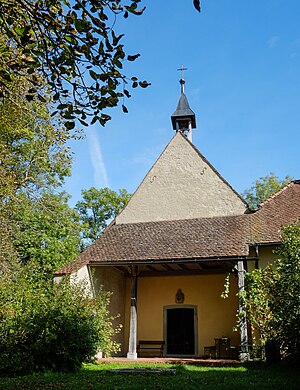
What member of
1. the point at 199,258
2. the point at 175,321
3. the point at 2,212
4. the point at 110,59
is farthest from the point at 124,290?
the point at 110,59

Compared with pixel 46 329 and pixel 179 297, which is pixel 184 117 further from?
pixel 46 329

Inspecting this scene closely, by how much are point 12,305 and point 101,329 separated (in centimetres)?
239

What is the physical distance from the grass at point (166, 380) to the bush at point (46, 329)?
51 cm

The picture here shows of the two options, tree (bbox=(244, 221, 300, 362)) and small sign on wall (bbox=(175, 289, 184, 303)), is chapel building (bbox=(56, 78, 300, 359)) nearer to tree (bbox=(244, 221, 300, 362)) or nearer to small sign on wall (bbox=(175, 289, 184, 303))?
small sign on wall (bbox=(175, 289, 184, 303))

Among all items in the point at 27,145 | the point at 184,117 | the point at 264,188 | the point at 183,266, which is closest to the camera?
the point at 183,266

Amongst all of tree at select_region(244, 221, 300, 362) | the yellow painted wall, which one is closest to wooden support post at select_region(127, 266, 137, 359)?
the yellow painted wall

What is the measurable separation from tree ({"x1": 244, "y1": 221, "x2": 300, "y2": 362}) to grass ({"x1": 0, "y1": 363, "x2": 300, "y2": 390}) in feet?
2.60

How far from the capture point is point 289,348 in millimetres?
9641

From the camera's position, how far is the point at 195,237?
1381 cm

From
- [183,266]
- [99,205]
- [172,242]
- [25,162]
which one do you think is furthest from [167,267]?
[99,205]

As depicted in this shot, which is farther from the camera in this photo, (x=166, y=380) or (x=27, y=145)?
(x=27, y=145)

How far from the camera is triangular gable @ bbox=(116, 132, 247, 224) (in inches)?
605

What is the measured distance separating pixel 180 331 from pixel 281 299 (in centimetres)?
612

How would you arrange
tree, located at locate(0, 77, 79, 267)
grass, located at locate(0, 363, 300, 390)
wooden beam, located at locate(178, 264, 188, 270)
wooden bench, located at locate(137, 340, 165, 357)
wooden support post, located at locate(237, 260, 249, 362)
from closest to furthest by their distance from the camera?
1. grass, located at locate(0, 363, 300, 390)
2. tree, located at locate(0, 77, 79, 267)
3. wooden support post, located at locate(237, 260, 249, 362)
4. wooden beam, located at locate(178, 264, 188, 270)
5. wooden bench, located at locate(137, 340, 165, 357)
